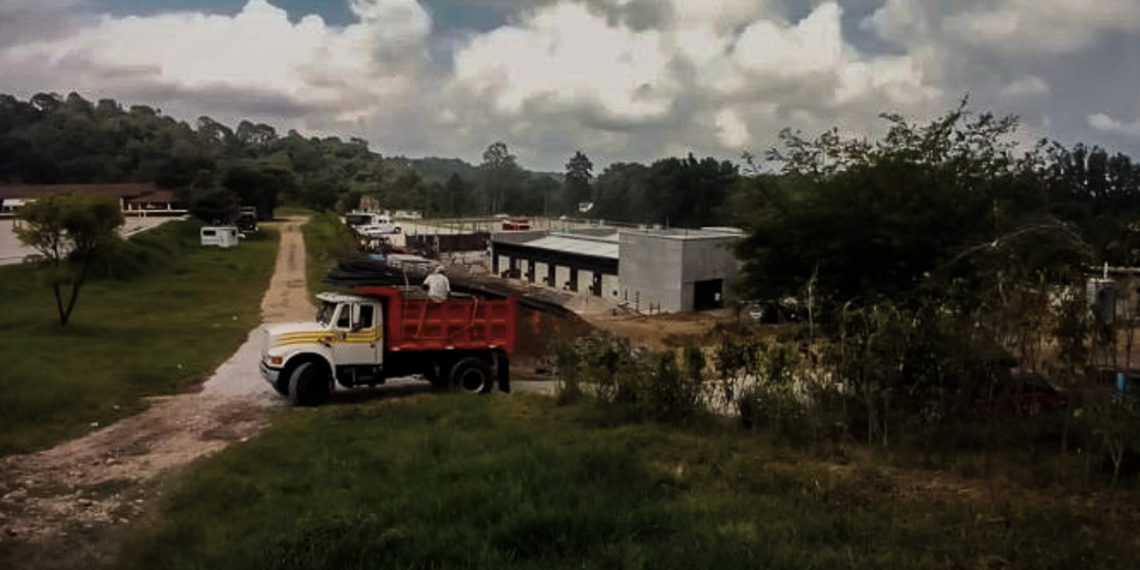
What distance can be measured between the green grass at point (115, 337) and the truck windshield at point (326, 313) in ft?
11.7

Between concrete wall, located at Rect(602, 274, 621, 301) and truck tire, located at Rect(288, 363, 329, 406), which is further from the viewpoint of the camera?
concrete wall, located at Rect(602, 274, 621, 301)

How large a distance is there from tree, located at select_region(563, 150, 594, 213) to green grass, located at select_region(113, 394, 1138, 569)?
153m

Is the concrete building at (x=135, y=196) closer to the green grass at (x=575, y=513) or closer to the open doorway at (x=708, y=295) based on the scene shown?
the open doorway at (x=708, y=295)

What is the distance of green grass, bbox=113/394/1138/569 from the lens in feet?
23.8

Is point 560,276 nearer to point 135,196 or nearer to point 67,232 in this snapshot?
point 67,232

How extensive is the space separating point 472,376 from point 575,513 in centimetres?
1107

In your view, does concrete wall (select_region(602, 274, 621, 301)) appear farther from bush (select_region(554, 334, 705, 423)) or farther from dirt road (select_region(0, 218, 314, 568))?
bush (select_region(554, 334, 705, 423))

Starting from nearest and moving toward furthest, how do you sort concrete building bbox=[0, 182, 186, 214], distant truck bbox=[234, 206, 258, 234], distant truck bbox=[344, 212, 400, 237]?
distant truck bbox=[234, 206, 258, 234] → concrete building bbox=[0, 182, 186, 214] → distant truck bbox=[344, 212, 400, 237]

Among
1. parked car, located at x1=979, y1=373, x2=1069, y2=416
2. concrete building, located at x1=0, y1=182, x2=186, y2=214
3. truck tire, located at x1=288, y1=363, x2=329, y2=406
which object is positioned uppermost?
concrete building, located at x1=0, y1=182, x2=186, y2=214

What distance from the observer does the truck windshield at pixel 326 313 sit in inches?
707

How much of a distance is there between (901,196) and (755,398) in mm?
11786

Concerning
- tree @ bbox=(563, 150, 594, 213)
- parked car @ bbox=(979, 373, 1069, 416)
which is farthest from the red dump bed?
tree @ bbox=(563, 150, 594, 213)

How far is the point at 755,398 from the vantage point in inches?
522

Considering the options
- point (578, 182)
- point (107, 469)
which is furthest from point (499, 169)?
point (107, 469)
